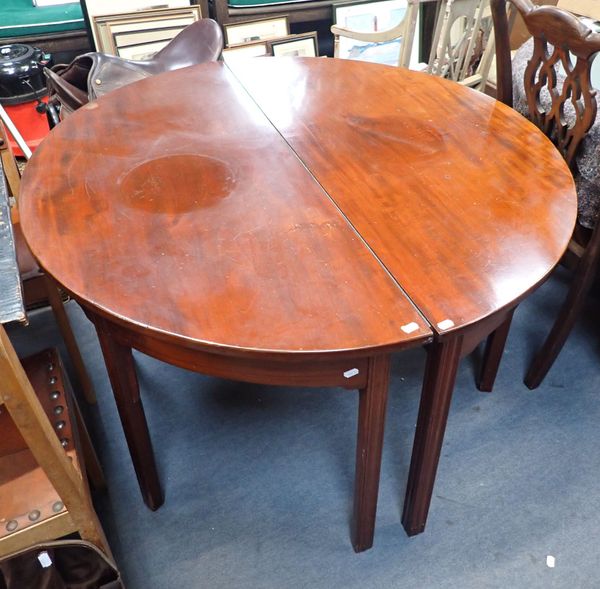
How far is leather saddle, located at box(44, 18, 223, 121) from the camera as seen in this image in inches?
68.9

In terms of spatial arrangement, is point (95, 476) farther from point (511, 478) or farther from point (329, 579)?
point (511, 478)

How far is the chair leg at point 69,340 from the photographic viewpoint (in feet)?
4.44

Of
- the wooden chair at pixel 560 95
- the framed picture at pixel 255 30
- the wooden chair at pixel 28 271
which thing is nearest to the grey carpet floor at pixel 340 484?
the wooden chair at pixel 560 95

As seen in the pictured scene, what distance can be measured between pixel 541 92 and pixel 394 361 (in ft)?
2.82

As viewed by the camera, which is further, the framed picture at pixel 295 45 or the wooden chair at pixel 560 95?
the framed picture at pixel 295 45

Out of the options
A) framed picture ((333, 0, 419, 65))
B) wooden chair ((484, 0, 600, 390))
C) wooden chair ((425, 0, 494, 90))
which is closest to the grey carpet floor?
wooden chair ((484, 0, 600, 390))

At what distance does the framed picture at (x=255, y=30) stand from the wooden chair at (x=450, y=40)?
889mm

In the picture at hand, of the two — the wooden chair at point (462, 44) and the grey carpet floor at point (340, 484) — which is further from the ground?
the wooden chair at point (462, 44)

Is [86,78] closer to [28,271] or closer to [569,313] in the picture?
[28,271]

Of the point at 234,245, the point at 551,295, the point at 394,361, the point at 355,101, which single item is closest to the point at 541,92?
the point at 355,101

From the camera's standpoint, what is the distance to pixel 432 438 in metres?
1.04

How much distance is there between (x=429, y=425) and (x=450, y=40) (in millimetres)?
1719

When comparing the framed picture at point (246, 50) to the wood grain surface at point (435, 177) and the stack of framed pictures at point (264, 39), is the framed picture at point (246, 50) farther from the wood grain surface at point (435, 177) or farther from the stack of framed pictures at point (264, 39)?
the wood grain surface at point (435, 177)

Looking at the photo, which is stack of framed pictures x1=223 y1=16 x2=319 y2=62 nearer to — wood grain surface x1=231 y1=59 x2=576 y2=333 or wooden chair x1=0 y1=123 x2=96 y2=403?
wood grain surface x1=231 y1=59 x2=576 y2=333
